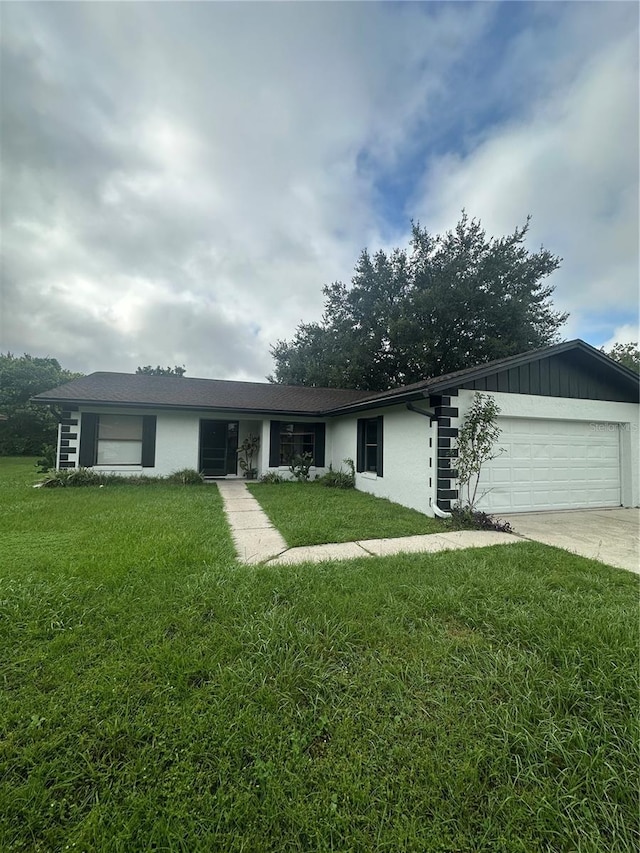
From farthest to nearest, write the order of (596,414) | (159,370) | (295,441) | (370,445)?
(159,370) < (295,441) < (370,445) < (596,414)

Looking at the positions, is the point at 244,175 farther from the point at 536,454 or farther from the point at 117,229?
the point at 536,454

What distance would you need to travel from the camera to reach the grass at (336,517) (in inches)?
207

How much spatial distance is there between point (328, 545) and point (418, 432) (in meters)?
3.54

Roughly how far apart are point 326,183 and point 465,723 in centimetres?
1143

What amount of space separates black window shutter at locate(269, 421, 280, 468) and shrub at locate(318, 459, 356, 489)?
68.6 inches

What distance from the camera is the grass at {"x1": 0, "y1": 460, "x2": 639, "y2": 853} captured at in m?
1.38

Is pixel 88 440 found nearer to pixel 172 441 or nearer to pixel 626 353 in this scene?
pixel 172 441

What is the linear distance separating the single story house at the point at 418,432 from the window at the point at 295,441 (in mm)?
36

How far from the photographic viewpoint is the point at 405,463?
305 inches

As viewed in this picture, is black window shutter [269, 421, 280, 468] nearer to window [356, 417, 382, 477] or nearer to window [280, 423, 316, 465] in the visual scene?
window [280, 423, 316, 465]

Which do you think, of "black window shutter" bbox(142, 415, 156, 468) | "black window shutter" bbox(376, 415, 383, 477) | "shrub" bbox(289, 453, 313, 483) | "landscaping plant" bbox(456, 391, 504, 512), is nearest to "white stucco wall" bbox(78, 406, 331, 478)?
"black window shutter" bbox(142, 415, 156, 468)

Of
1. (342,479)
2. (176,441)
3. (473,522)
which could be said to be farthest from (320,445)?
(473,522)

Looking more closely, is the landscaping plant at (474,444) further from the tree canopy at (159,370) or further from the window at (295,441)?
the tree canopy at (159,370)

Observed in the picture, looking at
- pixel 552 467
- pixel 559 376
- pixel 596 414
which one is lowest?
pixel 552 467
